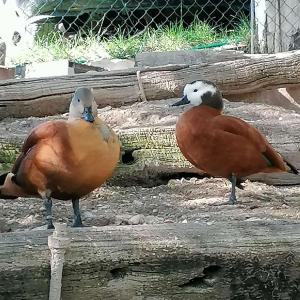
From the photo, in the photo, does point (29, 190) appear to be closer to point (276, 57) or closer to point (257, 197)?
point (257, 197)

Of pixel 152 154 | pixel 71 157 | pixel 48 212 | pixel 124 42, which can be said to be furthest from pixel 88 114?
pixel 124 42

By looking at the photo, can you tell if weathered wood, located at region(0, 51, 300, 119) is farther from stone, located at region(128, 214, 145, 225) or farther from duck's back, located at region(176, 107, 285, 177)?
stone, located at region(128, 214, 145, 225)

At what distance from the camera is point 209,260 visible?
7.27 feet

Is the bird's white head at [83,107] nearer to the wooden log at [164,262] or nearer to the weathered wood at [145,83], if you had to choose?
the wooden log at [164,262]

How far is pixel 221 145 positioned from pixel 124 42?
3.92 m

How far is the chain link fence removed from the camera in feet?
23.0

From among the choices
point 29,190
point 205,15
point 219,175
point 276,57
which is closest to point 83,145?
point 29,190

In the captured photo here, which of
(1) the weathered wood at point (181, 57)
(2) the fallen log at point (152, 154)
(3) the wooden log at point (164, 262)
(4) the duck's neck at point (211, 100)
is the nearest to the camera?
(3) the wooden log at point (164, 262)

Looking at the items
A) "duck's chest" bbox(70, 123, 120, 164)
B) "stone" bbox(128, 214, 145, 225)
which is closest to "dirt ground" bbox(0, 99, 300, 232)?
"stone" bbox(128, 214, 145, 225)

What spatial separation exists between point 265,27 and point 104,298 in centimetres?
382

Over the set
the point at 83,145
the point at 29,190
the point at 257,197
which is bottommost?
the point at 257,197

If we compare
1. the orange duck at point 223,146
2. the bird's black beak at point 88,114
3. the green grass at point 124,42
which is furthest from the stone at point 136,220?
the green grass at point 124,42

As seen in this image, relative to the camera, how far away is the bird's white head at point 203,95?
342cm

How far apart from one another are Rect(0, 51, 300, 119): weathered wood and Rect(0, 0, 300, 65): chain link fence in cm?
190
